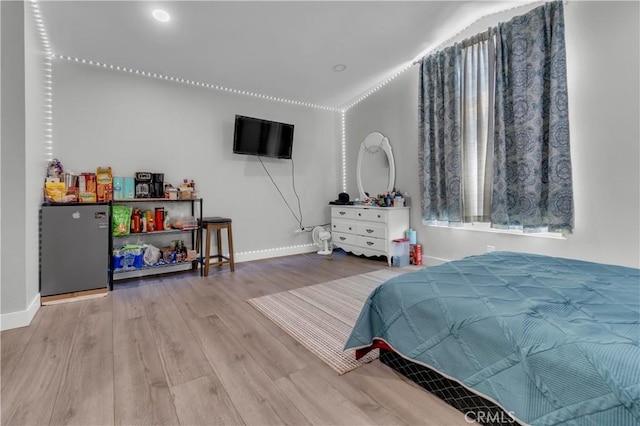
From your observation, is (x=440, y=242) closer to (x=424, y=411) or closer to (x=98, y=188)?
(x=424, y=411)

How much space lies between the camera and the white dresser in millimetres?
3777

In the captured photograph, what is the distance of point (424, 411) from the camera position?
1204 millimetres

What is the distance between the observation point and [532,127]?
8.79 ft

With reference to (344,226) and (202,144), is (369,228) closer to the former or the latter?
(344,226)

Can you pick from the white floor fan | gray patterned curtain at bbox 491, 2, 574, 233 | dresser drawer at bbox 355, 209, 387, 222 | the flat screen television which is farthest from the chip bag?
gray patterned curtain at bbox 491, 2, 574, 233

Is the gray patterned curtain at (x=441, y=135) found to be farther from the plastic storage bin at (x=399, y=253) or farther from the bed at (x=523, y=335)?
the bed at (x=523, y=335)

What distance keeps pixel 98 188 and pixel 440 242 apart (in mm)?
4004

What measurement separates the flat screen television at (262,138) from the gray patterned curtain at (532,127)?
280 centimetres

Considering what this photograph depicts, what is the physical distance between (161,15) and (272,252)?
3152mm

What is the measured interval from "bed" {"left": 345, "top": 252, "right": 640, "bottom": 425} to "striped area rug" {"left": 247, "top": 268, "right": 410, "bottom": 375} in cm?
16

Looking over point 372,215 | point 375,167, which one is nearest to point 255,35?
point 375,167

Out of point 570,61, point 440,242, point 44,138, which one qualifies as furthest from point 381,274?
point 44,138

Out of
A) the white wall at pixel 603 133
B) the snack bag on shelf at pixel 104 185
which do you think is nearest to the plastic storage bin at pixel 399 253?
the white wall at pixel 603 133

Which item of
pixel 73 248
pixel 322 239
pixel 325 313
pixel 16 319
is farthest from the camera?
pixel 322 239
